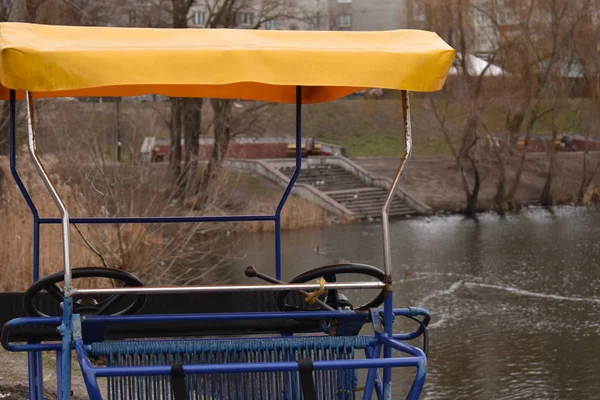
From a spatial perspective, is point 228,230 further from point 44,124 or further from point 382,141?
point 382,141

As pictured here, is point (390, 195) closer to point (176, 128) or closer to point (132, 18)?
point (176, 128)

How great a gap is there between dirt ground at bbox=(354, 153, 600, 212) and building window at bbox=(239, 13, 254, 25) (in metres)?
9.15

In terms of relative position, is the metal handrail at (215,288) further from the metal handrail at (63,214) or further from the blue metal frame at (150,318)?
the blue metal frame at (150,318)

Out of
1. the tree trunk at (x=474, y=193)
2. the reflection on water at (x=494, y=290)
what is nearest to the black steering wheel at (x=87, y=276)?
the reflection on water at (x=494, y=290)

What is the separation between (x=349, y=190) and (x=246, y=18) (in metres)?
8.24

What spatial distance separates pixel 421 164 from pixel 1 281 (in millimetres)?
27158

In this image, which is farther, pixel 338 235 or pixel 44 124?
pixel 338 235

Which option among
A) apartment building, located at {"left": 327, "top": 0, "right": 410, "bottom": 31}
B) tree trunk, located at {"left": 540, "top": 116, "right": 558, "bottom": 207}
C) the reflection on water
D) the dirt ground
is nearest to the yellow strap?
the reflection on water

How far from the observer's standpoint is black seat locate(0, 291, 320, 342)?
15.8ft

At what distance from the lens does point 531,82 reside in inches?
1302

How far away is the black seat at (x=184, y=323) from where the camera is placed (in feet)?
15.8

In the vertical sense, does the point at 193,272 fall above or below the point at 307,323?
below

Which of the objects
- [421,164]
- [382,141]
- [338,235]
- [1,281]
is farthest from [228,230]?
[382,141]

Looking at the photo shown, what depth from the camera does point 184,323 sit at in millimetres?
4848
